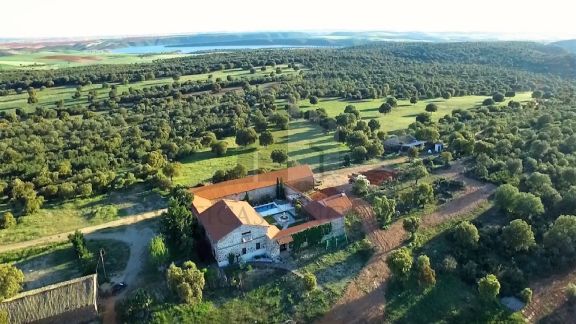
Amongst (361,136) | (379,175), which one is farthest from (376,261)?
(361,136)

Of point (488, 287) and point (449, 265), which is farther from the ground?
point (488, 287)

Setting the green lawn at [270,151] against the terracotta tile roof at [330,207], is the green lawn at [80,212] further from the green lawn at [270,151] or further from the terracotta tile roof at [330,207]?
the terracotta tile roof at [330,207]

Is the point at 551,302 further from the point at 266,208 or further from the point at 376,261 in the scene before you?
the point at 266,208

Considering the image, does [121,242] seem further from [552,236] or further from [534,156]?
[534,156]

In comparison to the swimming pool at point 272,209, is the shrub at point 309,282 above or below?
below

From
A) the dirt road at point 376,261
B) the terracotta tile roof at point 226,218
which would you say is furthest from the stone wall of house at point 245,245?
the dirt road at point 376,261

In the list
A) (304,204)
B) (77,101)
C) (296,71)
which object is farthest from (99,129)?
(296,71)
